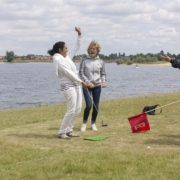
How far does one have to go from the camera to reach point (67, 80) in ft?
34.0

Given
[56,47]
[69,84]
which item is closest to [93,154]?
Answer: [69,84]

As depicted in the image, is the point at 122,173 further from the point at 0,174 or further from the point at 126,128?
the point at 126,128

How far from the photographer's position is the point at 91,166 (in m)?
7.40

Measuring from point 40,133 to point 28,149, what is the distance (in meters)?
2.29

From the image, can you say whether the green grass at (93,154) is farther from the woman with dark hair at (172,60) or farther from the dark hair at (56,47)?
the dark hair at (56,47)

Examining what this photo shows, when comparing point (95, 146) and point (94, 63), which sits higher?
point (94, 63)

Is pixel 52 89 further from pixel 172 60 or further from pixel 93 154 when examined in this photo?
pixel 93 154

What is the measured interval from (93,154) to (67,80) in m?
2.48

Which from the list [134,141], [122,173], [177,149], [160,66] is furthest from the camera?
[160,66]

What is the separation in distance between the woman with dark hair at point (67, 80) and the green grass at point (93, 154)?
455 millimetres

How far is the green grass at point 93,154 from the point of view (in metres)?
→ 7.08

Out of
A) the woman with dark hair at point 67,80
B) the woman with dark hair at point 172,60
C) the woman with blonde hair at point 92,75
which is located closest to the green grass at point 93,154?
the woman with dark hair at point 67,80

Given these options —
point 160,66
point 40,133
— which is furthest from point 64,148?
point 160,66

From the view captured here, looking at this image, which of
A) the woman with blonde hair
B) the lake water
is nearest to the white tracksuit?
the woman with blonde hair
